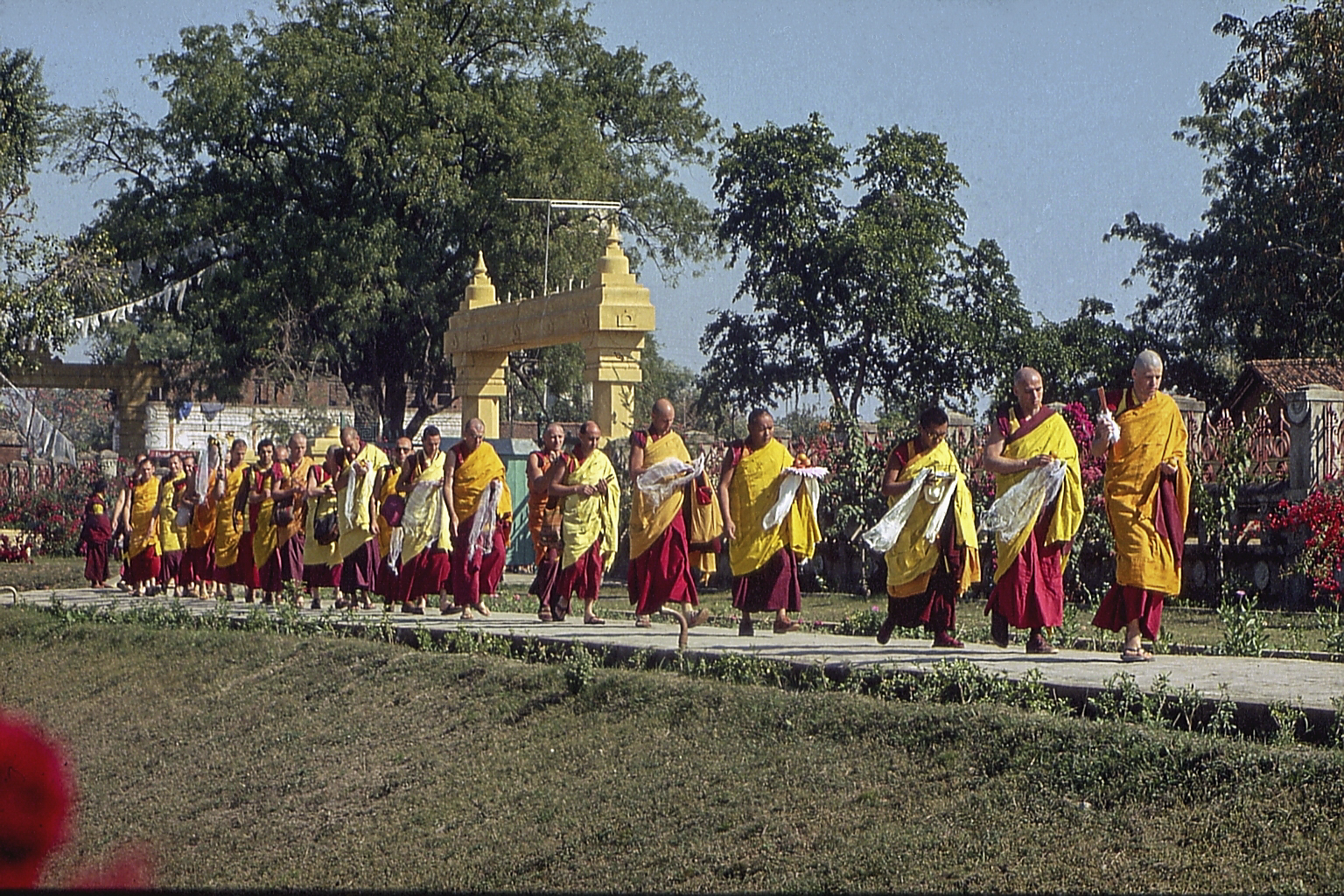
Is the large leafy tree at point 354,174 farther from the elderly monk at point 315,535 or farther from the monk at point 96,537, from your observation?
the elderly monk at point 315,535

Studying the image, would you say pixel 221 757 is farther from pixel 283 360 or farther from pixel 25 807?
pixel 283 360

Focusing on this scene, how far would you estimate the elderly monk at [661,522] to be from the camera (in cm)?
1202

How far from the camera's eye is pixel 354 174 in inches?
1282

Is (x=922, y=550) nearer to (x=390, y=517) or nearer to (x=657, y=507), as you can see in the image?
(x=657, y=507)

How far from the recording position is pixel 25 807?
1.80 meters

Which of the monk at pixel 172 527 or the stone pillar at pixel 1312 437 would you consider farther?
the monk at pixel 172 527

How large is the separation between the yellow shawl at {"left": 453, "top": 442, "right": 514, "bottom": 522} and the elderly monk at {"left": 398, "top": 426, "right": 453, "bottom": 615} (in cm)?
16

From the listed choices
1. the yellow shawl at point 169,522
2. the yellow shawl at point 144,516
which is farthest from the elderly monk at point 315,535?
the yellow shawl at point 144,516

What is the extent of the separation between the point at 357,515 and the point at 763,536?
18.1ft

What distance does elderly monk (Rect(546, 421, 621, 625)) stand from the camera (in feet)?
42.5

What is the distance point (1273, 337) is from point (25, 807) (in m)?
32.2

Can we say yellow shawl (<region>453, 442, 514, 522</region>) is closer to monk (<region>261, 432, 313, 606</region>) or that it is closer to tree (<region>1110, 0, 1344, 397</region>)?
monk (<region>261, 432, 313, 606</region>)

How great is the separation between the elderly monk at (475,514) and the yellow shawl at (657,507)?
82.2 inches

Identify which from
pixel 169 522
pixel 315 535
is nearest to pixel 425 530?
pixel 315 535
